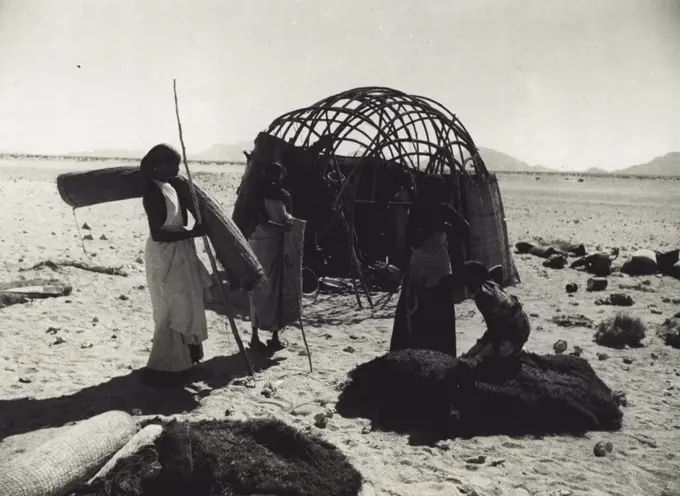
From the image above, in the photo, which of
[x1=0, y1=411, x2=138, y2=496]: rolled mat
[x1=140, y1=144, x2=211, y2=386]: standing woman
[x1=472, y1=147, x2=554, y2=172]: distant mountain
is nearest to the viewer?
[x1=0, y1=411, x2=138, y2=496]: rolled mat

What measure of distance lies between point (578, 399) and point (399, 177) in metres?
5.55

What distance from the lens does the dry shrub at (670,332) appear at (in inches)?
275

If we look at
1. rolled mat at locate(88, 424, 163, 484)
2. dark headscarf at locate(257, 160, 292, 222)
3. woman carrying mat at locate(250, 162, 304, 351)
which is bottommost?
rolled mat at locate(88, 424, 163, 484)

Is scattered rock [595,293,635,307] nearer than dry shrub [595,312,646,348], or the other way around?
dry shrub [595,312,646,348]

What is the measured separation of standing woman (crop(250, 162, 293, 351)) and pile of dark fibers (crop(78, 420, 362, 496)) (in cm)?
260

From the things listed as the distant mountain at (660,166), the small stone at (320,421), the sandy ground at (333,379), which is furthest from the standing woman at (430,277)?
the distant mountain at (660,166)

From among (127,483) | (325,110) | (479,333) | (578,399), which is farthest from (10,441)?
(325,110)

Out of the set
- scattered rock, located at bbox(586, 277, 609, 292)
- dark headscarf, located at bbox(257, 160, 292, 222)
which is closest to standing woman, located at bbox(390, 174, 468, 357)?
dark headscarf, located at bbox(257, 160, 292, 222)

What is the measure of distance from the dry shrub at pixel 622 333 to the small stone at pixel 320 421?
149 inches

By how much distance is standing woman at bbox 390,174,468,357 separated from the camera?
556 cm

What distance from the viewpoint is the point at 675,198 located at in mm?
34781

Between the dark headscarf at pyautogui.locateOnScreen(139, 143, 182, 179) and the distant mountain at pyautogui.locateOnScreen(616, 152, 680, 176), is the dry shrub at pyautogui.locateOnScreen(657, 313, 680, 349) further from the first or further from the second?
the distant mountain at pyautogui.locateOnScreen(616, 152, 680, 176)

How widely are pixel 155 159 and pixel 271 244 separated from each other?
1841mm

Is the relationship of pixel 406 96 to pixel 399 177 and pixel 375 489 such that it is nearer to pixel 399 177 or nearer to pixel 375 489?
pixel 399 177
